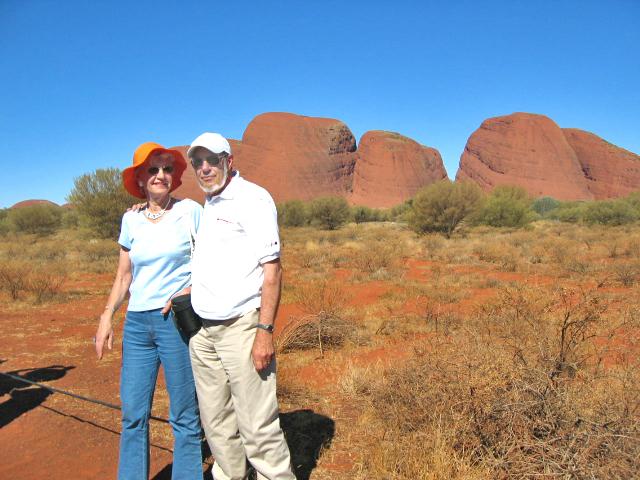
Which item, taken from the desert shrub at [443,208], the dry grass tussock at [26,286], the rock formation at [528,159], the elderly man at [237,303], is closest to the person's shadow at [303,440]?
the elderly man at [237,303]

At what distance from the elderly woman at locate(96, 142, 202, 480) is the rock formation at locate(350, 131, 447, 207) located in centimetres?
7110

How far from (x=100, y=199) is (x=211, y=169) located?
21.1 meters

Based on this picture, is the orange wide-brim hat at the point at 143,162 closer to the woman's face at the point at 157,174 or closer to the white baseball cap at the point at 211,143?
the woman's face at the point at 157,174

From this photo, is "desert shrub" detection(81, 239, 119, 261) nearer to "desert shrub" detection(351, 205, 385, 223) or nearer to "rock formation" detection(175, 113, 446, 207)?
"desert shrub" detection(351, 205, 385, 223)

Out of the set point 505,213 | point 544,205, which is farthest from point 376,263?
point 544,205

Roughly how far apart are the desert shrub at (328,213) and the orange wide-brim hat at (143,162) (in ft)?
97.5

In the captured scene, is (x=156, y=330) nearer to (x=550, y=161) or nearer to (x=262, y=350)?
(x=262, y=350)

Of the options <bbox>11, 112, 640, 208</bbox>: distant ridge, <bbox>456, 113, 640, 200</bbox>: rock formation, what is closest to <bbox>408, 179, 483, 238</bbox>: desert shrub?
<bbox>11, 112, 640, 208</bbox>: distant ridge

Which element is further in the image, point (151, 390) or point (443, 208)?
point (443, 208)

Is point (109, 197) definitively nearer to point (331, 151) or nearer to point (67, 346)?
point (67, 346)

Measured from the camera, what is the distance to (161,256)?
2.11m

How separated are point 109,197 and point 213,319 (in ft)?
69.3

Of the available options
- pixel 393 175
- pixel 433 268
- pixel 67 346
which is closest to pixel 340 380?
pixel 67 346

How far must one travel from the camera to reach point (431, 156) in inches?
3258
